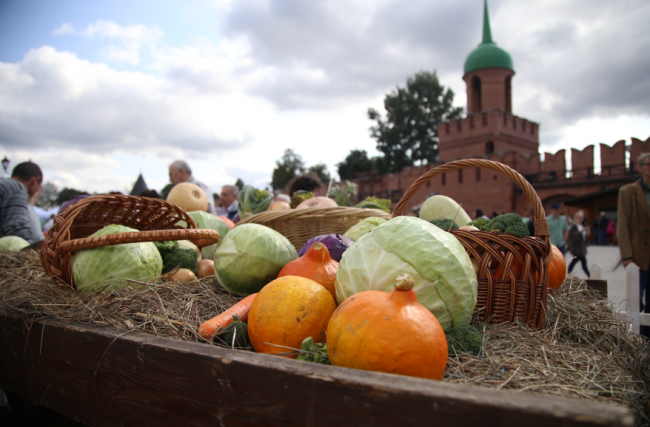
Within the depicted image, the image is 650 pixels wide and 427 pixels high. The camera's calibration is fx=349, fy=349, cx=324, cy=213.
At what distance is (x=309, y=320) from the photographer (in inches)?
52.1

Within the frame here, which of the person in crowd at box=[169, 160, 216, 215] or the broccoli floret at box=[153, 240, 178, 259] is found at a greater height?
the person in crowd at box=[169, 160, 216, 215]

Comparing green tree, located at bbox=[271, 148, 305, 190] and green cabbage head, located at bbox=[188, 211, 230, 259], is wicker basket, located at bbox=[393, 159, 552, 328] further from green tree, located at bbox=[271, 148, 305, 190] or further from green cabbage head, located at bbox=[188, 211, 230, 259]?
green tree, located at bbox=[271, 148, 305, 190]

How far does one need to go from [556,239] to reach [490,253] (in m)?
8.84

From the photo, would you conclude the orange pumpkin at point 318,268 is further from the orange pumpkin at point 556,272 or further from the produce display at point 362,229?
the orange pumpkin at point 556,272

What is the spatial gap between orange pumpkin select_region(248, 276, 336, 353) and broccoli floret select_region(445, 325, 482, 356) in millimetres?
469

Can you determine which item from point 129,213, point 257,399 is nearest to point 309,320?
point 257,399

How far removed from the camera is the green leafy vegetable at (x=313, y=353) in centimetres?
115

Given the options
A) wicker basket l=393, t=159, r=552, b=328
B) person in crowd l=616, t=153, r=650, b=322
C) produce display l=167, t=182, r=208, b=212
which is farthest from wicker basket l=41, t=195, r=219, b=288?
person in crowd l=616, t=153, r=650, b=322

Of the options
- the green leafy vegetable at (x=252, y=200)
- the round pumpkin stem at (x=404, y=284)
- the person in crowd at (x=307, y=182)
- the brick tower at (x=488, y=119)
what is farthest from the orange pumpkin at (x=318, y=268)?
the brick tower at (x=488, y=119)

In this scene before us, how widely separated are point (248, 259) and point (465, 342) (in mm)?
1233

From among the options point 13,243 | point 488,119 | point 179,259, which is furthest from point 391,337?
point 488,119

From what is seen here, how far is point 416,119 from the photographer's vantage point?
36188 millimetres

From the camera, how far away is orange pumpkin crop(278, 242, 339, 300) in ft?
5.49

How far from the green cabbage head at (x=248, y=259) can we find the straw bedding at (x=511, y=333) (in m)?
0.12
